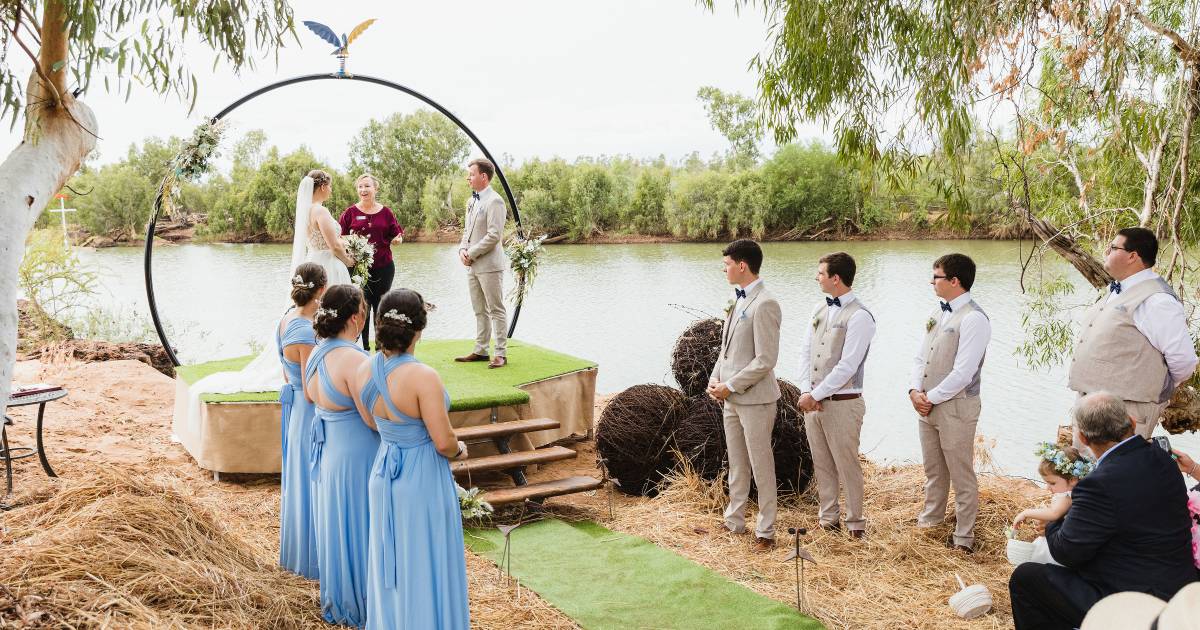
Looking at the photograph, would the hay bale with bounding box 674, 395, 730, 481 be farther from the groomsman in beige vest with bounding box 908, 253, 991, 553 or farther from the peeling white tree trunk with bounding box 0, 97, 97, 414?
the peeling white tree trunk with bounding box 0, 97, 97, 414

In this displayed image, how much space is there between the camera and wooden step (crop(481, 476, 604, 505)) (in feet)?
20.1

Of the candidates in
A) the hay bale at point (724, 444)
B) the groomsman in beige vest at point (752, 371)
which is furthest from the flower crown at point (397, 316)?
the hay bale at point (724, 444)

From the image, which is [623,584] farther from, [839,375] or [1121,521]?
[1121,521]

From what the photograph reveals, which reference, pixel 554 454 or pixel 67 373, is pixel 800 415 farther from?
pixel 67 373

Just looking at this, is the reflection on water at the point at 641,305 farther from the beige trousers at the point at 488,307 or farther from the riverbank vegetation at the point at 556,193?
the beige trousers at the point at 488,307

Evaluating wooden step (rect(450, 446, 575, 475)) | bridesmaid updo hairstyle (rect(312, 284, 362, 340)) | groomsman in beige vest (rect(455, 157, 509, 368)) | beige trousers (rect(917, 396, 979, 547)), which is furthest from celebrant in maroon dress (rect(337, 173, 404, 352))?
beige trousers (rect(917, 396, 979, 547))

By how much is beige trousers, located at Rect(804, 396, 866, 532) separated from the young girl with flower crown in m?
1.59

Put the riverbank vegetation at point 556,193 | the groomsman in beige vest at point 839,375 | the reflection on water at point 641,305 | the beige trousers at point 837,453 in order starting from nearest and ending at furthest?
the groomsman in beige vest at point 839,375, the beige trousers at point 837,453, the reflection on water at point 641,305, the riverbank vegetation at point 556,193

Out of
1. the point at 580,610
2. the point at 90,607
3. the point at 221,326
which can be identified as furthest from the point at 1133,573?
the point at 221,326

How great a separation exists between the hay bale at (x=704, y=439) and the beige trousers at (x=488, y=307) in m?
2.07

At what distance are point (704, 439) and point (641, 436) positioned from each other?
0.50 m

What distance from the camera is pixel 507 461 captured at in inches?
255

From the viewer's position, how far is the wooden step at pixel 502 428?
6.56 m

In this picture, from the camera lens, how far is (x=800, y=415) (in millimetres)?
6551
